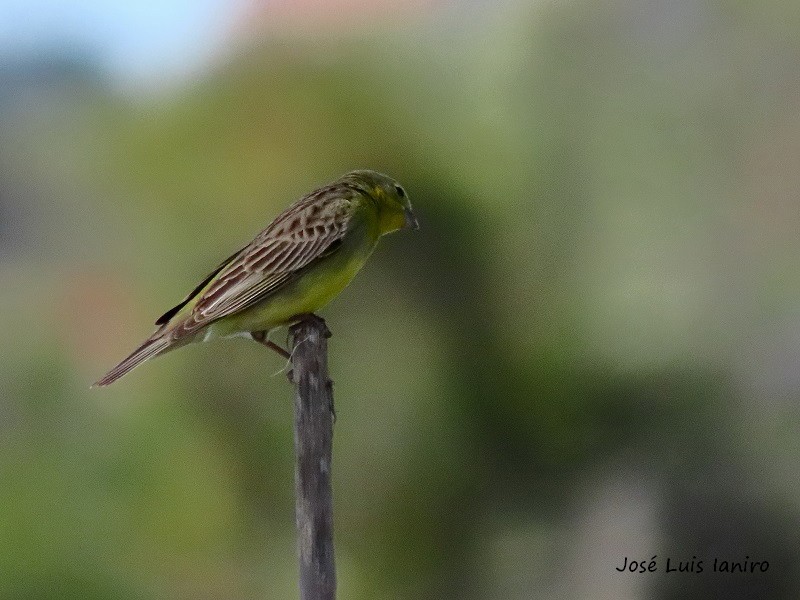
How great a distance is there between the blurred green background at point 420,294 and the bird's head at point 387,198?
0.45 feet

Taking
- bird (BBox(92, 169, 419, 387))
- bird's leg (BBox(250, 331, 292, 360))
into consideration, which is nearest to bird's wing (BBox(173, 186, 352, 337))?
bird (BBox(92, 169, 419, 387))

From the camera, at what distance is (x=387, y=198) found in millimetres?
2553

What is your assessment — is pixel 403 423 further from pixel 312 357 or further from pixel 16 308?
pixel 16 308

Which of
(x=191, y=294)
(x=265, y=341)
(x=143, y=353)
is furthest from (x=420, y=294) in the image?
(x=143, y=353)

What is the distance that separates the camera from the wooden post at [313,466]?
215 cm

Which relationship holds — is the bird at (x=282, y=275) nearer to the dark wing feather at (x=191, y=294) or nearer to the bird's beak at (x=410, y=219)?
the dark wing feather at (x=191, y=294)

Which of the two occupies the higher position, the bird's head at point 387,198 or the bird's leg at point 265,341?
the bird's head at point 387,198

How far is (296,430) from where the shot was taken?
2.17 m

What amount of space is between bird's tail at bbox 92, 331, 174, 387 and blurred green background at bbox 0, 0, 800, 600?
26 cm

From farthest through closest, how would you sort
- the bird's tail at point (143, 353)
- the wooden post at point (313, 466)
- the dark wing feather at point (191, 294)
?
the dark wing feather at point (191, 294)
the bird's tail at point (143, 353)
the wooden post at point (313, 466)

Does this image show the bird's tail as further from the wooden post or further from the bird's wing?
the wooden post

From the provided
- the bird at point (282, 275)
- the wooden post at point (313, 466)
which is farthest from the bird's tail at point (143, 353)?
the wooden post at point (313, 466)

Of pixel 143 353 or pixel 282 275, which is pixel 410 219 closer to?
pixel 282 275

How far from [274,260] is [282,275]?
50mm
